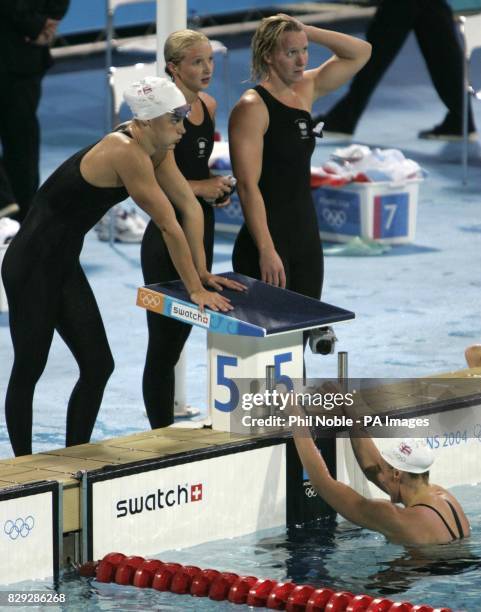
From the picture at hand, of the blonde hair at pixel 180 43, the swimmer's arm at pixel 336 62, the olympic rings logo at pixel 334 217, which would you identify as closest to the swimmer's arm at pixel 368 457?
the swimmer's arm at pixel 336 62

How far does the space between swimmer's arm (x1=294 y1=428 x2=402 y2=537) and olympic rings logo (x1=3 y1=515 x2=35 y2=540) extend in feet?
3.06

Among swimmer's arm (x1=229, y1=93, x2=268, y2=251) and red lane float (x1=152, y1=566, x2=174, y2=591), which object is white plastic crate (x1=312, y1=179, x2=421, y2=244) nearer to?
swimmer's arm (x1=229, y1=93, x2=268, y2=251)

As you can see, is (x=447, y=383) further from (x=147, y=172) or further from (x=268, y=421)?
(x=147, y=172)

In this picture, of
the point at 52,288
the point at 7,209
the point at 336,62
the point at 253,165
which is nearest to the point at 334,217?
the point at 7,209

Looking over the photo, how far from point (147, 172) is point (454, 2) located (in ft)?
35.8

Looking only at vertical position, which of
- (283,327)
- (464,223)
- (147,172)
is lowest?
(464,223)

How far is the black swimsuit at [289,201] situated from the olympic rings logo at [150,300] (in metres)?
0.48

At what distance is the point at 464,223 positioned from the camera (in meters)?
10.2

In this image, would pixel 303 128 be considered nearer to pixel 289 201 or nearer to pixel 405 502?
pixel 289 201

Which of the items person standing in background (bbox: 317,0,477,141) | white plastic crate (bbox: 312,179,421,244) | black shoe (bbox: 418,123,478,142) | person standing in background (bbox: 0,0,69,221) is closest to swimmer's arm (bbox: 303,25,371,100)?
person standing in background (bbox: 0,0,69,221)

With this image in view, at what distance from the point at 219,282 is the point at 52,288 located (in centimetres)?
60

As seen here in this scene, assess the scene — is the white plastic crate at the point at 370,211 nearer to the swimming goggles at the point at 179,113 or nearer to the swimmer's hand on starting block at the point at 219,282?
the swimmer's hand on starting block at the point at 219,282

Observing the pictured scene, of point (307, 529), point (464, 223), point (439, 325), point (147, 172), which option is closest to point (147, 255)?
point (147, 172)

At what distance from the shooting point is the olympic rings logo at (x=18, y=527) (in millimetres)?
4758
